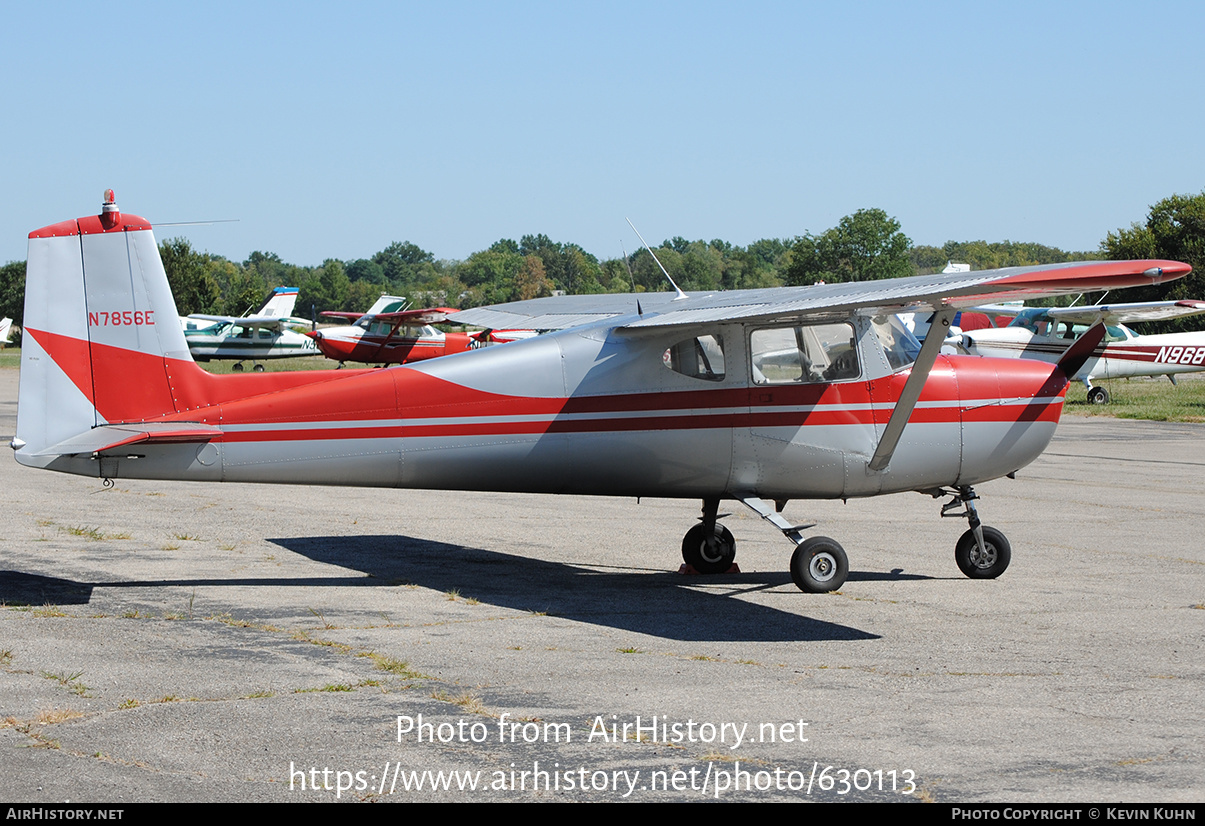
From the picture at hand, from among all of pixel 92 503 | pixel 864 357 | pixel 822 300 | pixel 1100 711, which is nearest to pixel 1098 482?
pixel 864 357

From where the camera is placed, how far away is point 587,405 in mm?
9211

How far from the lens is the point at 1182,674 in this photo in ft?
22.7

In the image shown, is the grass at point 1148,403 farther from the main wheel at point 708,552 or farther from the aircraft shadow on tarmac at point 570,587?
the aircraft shadow on tarmac at point 570,587

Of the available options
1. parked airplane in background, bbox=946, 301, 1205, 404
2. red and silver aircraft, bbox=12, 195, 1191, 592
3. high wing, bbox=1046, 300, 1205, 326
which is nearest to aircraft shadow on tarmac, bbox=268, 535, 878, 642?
red and silver aircraft, bbox=12, 195, 1191, 592

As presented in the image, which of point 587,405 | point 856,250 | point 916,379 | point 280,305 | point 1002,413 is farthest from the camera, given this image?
point 856,250

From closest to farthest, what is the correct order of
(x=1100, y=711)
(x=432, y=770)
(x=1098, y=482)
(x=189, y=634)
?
(x=432, y=770)
(x=1100, y=711)
(x=189, y=634)
(x=1098, y=482)

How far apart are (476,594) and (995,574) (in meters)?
4.35

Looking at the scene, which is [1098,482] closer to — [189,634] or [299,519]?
[299,519]

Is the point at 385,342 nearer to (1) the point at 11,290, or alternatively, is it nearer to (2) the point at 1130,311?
(2) the point at 1130,311

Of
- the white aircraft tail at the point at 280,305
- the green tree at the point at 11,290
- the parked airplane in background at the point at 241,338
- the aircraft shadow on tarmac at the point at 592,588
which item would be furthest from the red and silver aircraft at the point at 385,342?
the green tree at the point at 11,290

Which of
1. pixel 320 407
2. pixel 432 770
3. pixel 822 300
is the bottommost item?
pixel 432 770

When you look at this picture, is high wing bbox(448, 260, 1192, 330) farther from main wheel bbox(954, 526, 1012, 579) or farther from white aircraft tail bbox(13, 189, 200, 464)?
white aircraft tail bbox(13, 189, 200, 464)

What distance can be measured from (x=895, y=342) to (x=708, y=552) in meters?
2.39

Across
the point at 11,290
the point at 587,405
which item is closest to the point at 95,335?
the point at 587,405
